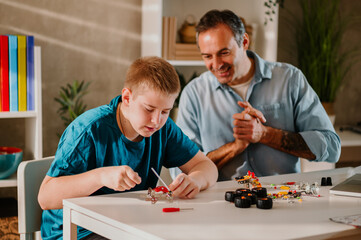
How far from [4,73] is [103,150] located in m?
1.25

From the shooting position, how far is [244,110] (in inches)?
100

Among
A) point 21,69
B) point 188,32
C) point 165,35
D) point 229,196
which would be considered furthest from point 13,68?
point 229,196

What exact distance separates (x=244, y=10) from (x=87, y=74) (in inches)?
44.9

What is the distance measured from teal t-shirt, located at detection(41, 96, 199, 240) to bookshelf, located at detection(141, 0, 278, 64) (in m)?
1.27

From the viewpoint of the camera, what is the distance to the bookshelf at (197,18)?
10.8ft

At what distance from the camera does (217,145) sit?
257cm

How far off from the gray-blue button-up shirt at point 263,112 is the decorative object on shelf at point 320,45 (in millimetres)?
1292

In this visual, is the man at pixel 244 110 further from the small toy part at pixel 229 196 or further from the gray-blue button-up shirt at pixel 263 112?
the small toy part at pixel 229 196

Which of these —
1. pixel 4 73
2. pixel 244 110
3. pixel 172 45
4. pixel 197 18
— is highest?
pixel 197 18

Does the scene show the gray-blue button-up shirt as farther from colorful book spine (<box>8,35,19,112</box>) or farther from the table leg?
the table leg

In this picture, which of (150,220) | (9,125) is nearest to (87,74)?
(9,125)

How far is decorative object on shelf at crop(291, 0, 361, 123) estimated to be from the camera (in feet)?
12.6

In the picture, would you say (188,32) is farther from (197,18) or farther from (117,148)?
(117,148)

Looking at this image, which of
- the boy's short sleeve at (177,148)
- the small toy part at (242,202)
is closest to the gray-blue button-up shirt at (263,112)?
the boy's short sleeve at (177,148)
